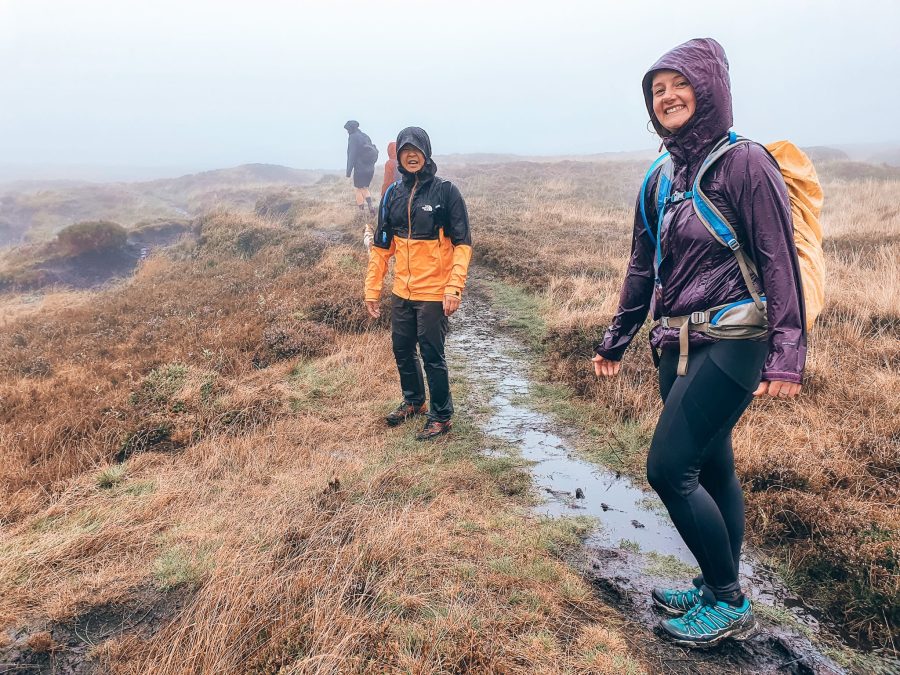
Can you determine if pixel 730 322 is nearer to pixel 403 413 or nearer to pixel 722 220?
pixel 722 220

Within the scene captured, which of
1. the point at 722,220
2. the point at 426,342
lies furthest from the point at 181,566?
the point at 722,220

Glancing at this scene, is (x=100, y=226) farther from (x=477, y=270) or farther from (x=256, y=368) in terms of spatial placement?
(x=256, y=368)

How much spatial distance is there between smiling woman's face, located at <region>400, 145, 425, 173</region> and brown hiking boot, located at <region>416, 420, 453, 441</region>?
230cm

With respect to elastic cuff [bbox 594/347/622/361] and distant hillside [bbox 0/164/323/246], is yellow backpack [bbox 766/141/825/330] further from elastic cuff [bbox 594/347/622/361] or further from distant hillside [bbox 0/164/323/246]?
distant hillside [bbox 0/164/323/246]

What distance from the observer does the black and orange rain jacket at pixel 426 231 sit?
14.6 feet

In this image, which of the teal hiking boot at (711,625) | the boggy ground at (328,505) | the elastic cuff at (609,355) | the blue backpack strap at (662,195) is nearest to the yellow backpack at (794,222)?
the blue backpack strap at (662,195)

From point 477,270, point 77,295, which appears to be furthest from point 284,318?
point 77,295

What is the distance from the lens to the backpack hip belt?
196cm

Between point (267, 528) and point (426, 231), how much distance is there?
8.74 ft

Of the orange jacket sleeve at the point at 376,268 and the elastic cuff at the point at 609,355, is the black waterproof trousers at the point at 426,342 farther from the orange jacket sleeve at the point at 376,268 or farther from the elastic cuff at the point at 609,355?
the elastic cuff at the point at 609,355

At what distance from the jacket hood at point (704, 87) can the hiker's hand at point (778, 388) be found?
3.07 ft

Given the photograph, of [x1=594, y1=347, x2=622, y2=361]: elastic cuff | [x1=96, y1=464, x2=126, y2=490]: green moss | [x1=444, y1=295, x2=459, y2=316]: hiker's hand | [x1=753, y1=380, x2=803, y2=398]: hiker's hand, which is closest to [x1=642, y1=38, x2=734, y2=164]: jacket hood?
[x1=753, y1=380, x2=803, y2=398]: hiker's hand

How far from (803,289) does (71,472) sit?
16.7 ft

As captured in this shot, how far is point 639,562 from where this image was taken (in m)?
3.08
